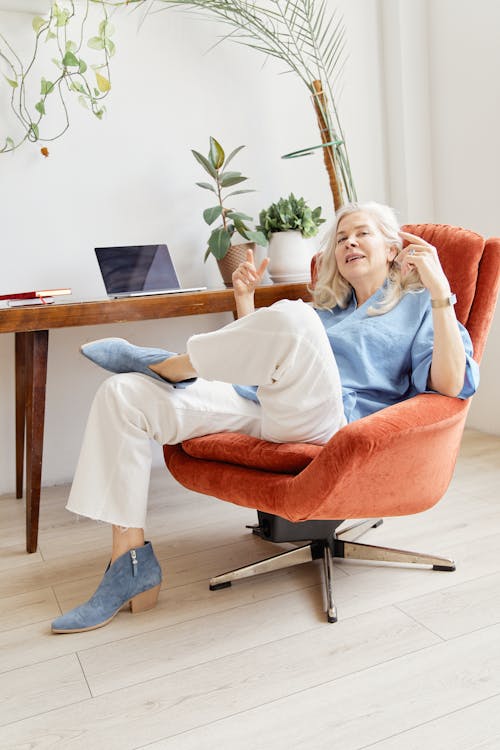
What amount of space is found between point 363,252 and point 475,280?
0.28 m

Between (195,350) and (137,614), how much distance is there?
64 centimetres

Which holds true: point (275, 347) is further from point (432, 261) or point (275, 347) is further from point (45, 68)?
point (45, 68)

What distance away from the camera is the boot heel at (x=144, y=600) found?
5.41 feet

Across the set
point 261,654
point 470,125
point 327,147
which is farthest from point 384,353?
point 470,125

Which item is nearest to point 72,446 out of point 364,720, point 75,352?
point 75,352

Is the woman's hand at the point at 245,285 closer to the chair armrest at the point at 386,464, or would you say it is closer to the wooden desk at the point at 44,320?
the wooden desk at the point at 44,320

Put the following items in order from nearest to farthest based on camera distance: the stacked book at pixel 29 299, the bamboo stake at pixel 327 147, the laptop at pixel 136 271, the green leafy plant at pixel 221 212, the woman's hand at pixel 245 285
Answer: the woman's hand at pixel 245 285 → the stacked book at pixel 29 299 → the laptop at pixel 136 271 → the green leafy plant at pixel 221 212 → the bamboo stake at pixel 327 147

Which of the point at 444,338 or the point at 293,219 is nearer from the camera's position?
the point at 444,338

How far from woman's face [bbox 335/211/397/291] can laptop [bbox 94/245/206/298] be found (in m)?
0.65

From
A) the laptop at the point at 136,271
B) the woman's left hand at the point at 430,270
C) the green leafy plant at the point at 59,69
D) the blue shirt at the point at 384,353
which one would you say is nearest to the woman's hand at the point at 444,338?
the woman's left hand at the point at 430,270

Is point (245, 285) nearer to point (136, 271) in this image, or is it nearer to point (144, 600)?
point (136, 271)

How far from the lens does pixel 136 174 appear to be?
2.69 m

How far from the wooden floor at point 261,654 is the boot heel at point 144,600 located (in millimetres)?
27

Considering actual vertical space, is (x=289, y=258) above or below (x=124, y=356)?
above
